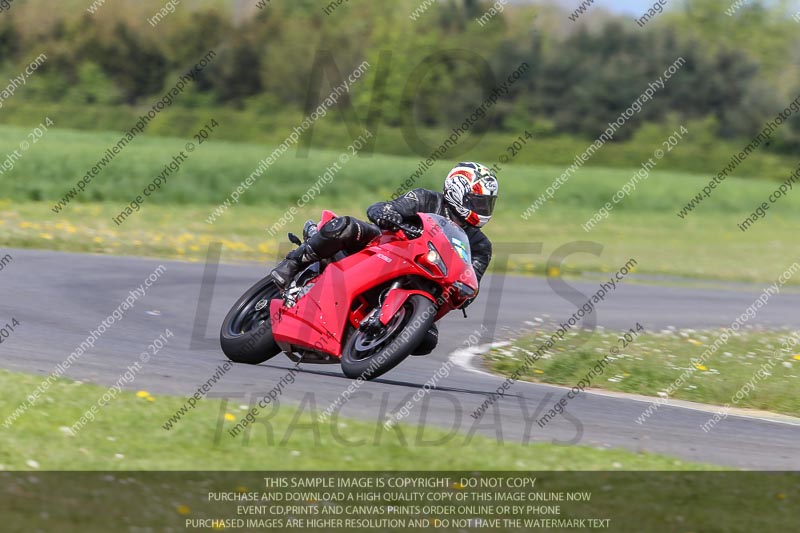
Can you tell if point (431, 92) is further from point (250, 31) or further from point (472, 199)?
point (472, 199)

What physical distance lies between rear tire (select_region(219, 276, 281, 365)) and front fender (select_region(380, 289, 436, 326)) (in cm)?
120

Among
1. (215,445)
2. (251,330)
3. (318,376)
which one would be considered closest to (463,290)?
(318,376)

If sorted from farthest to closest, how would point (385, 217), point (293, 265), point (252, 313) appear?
1. point (252, 313)
2. point (293, 265)
3. point (385, 217)

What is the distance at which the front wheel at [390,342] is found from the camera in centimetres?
929

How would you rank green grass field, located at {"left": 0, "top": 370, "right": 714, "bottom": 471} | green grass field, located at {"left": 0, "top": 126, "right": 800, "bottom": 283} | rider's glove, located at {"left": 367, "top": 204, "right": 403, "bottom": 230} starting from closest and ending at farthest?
green grass field, located at {"left": 0, "top": 370, "right": 714, "bottom": 471}
rider's glove, located at {"left": 367, "top": 204, "right": 403, "bottom": 230}
green grass field, located at {"left": 0, "top": 126, "right": 800, "bottom": 283}

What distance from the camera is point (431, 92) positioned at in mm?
63188

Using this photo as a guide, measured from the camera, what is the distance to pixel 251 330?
10.4 m

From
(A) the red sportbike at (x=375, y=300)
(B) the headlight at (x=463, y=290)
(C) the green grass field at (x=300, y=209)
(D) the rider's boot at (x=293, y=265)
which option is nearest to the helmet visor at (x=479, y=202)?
(A) the red sportbike at (x=375, y=300)

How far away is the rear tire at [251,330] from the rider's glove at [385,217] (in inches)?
46.2

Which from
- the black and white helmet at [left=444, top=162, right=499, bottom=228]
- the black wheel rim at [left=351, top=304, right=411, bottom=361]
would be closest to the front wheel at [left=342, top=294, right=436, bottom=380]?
the black wheel rim at [left=351, top=304, right=411, bottom=361]

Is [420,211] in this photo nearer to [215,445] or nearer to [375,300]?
[375,300]

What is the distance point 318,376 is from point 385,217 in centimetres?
153

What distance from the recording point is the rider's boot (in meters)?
10.3

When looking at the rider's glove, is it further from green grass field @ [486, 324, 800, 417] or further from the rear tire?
green grass field @ [486, 324, 800, 417]
